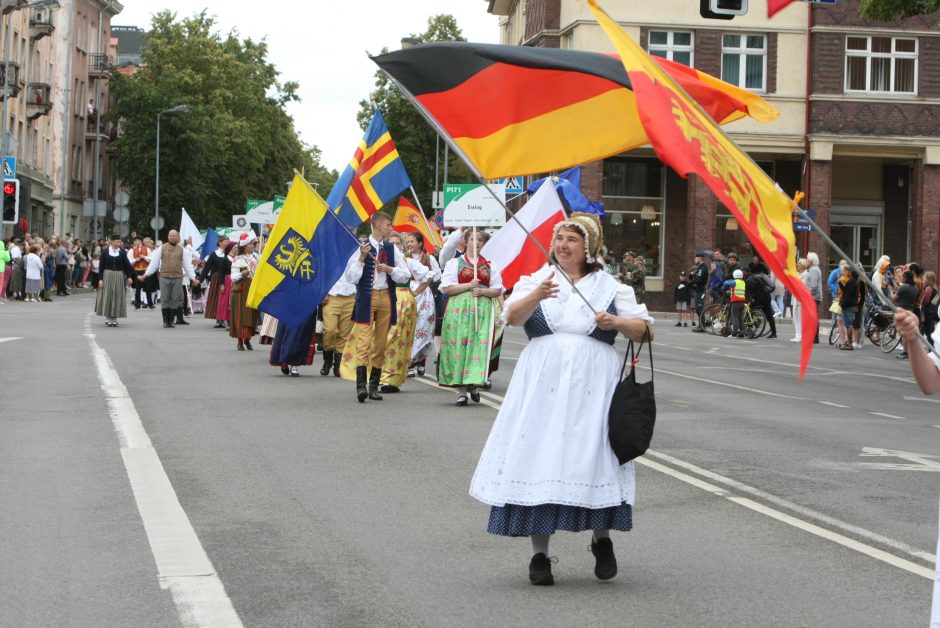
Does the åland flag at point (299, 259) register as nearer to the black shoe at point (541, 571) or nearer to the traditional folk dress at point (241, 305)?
the traditional folk dress at point (241, 305)

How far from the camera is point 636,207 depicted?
169ft

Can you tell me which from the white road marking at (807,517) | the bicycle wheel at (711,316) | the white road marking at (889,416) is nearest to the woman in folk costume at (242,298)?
the white road marking at (889,416)

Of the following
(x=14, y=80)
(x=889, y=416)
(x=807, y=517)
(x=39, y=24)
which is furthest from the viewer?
(x=39, y=24)

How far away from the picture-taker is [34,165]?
76.4 meters

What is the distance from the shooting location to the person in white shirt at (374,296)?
51.3 feet

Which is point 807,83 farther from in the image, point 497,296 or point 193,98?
point 193,98

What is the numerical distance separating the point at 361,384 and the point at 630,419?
9.07 meters

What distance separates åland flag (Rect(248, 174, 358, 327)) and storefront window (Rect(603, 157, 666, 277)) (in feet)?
114

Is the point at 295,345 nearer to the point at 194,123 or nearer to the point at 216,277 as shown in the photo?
the point at 216,277

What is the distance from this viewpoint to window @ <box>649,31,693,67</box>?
5038 centimetres

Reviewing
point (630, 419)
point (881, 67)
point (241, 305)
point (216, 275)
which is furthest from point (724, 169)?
point (881, 67)

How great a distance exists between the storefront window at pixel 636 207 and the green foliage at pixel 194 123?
3678 centimetres

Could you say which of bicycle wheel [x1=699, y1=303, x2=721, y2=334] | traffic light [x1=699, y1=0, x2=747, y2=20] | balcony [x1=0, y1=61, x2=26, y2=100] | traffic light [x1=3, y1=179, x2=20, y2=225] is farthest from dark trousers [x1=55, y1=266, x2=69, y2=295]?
traffic light [x1=699, y1=0, x2=747, y2=20]

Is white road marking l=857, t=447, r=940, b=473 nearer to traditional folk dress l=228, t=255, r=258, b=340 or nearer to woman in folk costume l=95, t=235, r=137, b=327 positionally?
traditional folk dress l=228, t=255, r=258, b=340
